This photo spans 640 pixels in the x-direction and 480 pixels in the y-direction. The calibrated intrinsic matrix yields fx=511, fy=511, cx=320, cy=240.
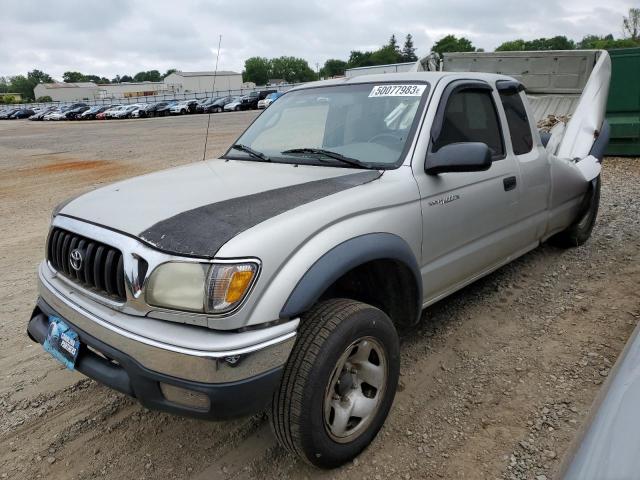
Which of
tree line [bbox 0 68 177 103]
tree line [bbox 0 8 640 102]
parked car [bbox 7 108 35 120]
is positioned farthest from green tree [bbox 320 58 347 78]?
parked car [bbox 7 108 35 120]

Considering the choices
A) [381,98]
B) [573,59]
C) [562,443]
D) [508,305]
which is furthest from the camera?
[573,59]

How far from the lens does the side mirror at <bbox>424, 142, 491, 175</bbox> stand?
2.77 meters

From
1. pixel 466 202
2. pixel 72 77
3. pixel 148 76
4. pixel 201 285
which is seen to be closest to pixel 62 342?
pixel 201 285

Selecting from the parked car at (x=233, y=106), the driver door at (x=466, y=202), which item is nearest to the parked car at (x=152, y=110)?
the parked car at (x=233, y=106)

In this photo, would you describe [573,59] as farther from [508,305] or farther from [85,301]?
[85,301]

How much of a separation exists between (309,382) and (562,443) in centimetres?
140

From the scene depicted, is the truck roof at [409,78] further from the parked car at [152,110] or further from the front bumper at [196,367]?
the parked car at [152,110]

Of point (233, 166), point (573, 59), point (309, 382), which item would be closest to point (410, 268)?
point (309, 382)

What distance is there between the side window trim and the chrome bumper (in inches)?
62.3

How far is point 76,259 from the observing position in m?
2.42

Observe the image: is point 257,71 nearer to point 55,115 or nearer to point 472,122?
point 55,115

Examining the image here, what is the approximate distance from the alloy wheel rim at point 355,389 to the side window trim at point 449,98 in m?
1.27

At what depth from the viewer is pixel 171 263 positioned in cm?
205

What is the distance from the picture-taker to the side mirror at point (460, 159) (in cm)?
277
